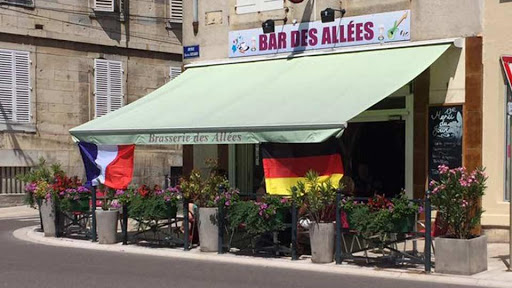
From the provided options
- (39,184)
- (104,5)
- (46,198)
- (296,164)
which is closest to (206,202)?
(296,164)

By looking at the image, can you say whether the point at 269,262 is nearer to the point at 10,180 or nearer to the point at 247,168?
the point at 247,168

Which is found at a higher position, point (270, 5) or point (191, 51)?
point (270, 5)

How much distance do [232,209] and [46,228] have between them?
4.58 m

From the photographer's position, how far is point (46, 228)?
1366 centimetres

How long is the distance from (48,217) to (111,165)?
5.82 ft

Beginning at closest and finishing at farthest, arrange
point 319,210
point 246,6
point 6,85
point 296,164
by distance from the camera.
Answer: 1. point 319,210
2. point 296,164
3. point 246,6
4. point 6,85

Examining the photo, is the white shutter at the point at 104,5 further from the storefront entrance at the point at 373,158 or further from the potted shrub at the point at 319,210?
the potted shrub at the point at 319,210

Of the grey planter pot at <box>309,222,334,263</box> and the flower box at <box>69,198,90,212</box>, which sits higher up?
the flower box at <box>69,198,90,212</box>

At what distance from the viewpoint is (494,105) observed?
11664 mm

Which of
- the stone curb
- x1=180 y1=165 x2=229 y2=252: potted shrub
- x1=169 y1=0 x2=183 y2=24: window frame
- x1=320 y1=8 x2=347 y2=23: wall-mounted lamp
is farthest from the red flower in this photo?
x1=169 y1=0 x2=183 y2=24: window frame

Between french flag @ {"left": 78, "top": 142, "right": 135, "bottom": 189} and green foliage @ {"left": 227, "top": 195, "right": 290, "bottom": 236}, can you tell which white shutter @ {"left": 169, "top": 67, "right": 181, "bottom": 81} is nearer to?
french flag @ {"left": 78, "top": 142, "right": 135, "bottom": 189}

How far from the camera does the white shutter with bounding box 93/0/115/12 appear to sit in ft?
79.1

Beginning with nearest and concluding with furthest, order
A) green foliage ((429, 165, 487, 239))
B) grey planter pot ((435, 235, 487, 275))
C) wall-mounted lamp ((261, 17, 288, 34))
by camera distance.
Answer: grey planter pot ((435, 235, 487, 275))
green foliage ((429, 165, 487, 239))
wall-mounted lamp ((261, 17, 288, 34))

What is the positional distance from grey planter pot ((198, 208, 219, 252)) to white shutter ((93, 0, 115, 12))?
14.6 m
